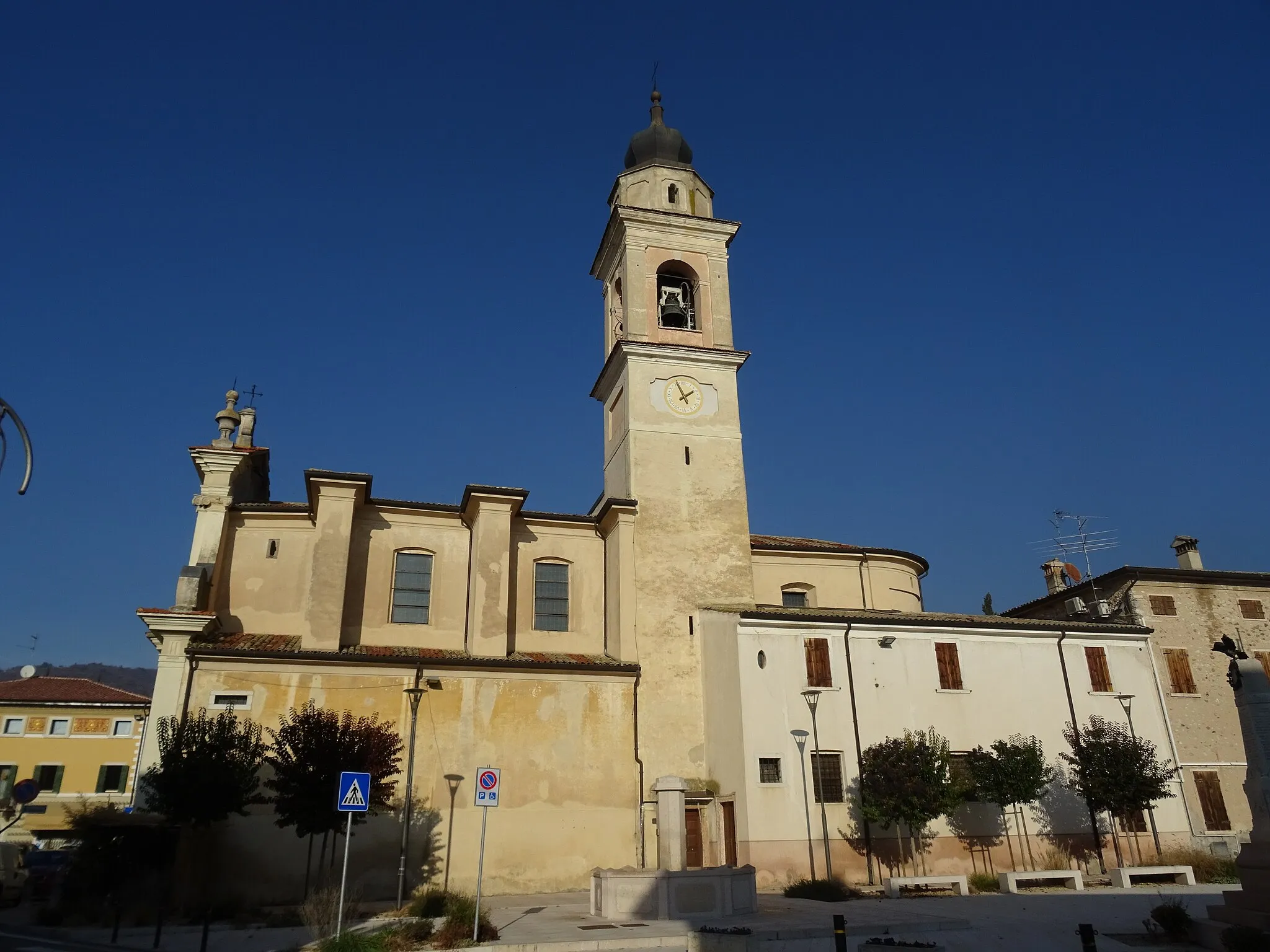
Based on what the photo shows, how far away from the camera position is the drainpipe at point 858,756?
20.9m

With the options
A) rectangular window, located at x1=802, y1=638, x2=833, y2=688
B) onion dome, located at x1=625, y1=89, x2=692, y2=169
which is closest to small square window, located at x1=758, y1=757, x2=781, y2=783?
rectangular window, located at x1=802, y1=638, x2=833, y2=688

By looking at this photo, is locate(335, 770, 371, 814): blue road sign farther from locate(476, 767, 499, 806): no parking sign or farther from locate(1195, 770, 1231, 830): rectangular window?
locate(1195, 770, 1231, 830): rectangular window

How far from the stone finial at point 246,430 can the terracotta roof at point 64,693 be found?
16978 mm

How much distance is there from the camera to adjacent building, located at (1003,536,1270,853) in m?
24.9

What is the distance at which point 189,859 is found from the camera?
1909cm

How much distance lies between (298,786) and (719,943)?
9.67 m

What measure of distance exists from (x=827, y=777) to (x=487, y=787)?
33.3ft

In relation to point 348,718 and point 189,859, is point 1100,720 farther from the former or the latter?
point 189,859

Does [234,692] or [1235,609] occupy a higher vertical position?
[1235,609]

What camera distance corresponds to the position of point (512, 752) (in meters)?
22.2

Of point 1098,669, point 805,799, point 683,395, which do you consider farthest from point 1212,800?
point 683,395

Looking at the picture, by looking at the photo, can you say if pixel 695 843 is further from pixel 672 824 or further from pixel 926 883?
pixel 926 883

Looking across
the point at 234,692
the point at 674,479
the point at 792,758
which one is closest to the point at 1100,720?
the point at 792,758

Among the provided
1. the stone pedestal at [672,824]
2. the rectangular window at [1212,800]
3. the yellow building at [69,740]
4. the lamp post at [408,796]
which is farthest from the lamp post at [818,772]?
the yellow building at [69,740]
